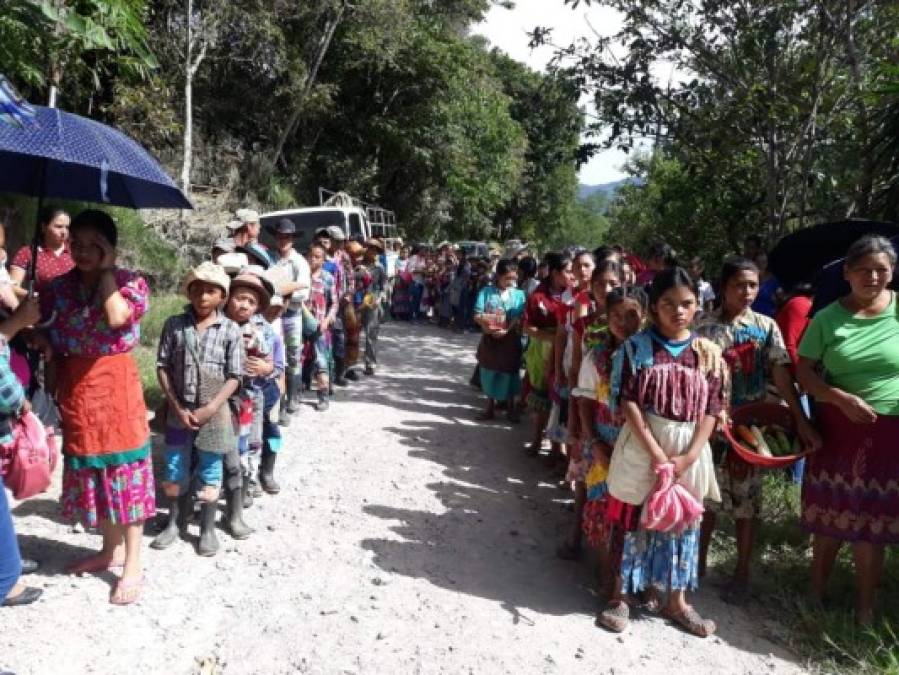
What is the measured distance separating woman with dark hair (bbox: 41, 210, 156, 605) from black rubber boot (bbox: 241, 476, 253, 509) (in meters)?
1.06

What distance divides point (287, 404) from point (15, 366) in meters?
3.47

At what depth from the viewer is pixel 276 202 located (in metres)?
18.8

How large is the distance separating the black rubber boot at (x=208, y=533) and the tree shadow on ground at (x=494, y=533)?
2.78 feet

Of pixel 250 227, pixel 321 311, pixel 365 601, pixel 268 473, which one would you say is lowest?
pixel 365 601

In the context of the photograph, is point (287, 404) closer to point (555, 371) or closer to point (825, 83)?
point (555, 371)

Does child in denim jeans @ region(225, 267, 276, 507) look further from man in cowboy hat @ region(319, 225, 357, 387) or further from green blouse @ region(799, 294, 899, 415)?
green blouse @ region(799, 294, 899, 415)

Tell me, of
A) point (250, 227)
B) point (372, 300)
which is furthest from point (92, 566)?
point (372, 300)

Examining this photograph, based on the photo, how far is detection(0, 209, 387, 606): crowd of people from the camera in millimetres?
3182

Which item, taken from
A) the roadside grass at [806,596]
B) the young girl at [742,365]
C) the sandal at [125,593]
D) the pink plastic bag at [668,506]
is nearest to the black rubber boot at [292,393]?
the sandal at [125,593]

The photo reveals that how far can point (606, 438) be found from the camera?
3.85 meters

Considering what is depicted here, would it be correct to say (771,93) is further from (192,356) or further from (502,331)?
(192,356)

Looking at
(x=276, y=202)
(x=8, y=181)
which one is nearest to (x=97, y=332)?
(x=8, y=181)

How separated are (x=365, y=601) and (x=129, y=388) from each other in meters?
1.54

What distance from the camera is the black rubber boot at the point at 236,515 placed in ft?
13.6
